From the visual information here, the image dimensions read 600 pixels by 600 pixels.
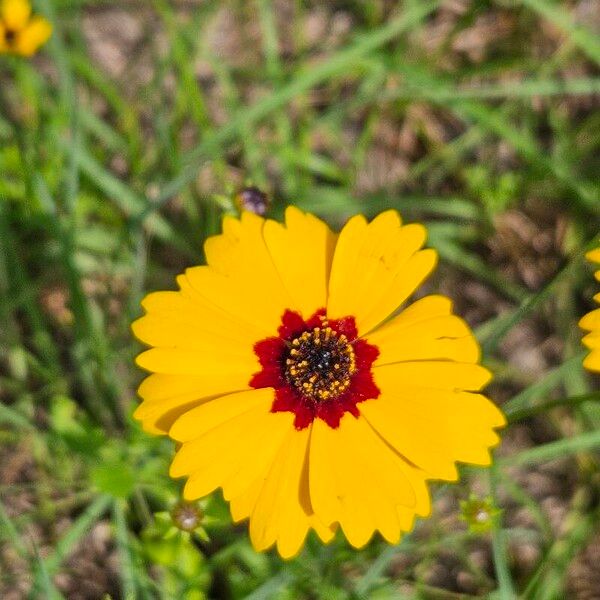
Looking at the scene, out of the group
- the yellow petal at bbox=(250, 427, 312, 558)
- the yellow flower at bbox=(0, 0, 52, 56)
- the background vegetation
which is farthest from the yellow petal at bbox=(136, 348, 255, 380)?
the yellow flower at bbox=(0, 0, 52, 56)

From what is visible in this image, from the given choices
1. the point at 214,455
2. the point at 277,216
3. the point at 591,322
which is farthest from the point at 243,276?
the point at 277,216

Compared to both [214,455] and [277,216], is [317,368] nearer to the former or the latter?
[214,455]

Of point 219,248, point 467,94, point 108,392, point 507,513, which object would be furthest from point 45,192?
point 507,513

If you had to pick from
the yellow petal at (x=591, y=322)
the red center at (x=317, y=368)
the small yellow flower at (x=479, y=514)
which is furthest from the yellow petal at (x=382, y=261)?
the small yellow flower at (x=479, y=514)

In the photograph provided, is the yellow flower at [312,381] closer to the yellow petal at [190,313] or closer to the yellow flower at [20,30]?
the yellow petal at [190,313]

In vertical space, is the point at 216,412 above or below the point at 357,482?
above

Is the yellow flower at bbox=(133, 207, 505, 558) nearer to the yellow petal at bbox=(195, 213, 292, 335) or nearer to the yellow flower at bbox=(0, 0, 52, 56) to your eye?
the yellow petal at bbox=(195, 213, 292, 335)
